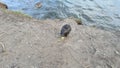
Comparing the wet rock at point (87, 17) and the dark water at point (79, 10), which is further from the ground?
the dark water at point (79, 10)

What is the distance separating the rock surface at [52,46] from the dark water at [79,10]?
5.76 ft

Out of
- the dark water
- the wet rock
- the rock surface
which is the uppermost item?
the rock surface

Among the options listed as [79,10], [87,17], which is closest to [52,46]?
[87,17]

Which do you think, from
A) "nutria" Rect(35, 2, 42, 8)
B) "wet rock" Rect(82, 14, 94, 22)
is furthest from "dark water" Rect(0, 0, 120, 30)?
"nutria" Rect(35, 2, 42, 8)

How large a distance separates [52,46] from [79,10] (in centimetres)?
408

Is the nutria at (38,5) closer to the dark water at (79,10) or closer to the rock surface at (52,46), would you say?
the dark water at (79,10)

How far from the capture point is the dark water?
8.87 m

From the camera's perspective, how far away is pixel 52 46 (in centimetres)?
580

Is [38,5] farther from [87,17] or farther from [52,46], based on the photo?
[52,46]

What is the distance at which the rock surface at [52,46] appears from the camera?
5.17m

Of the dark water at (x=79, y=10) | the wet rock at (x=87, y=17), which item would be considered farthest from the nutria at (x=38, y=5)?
the wet rock at (x=87, y=17)

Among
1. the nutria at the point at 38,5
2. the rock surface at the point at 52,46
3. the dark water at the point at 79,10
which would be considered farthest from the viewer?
the nutria at the point at 38,5

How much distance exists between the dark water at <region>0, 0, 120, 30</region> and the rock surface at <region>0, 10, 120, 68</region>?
1754mm

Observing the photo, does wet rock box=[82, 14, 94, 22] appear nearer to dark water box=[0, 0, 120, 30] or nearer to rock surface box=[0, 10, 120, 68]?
dark water box=[0, 0, 120, 30]
